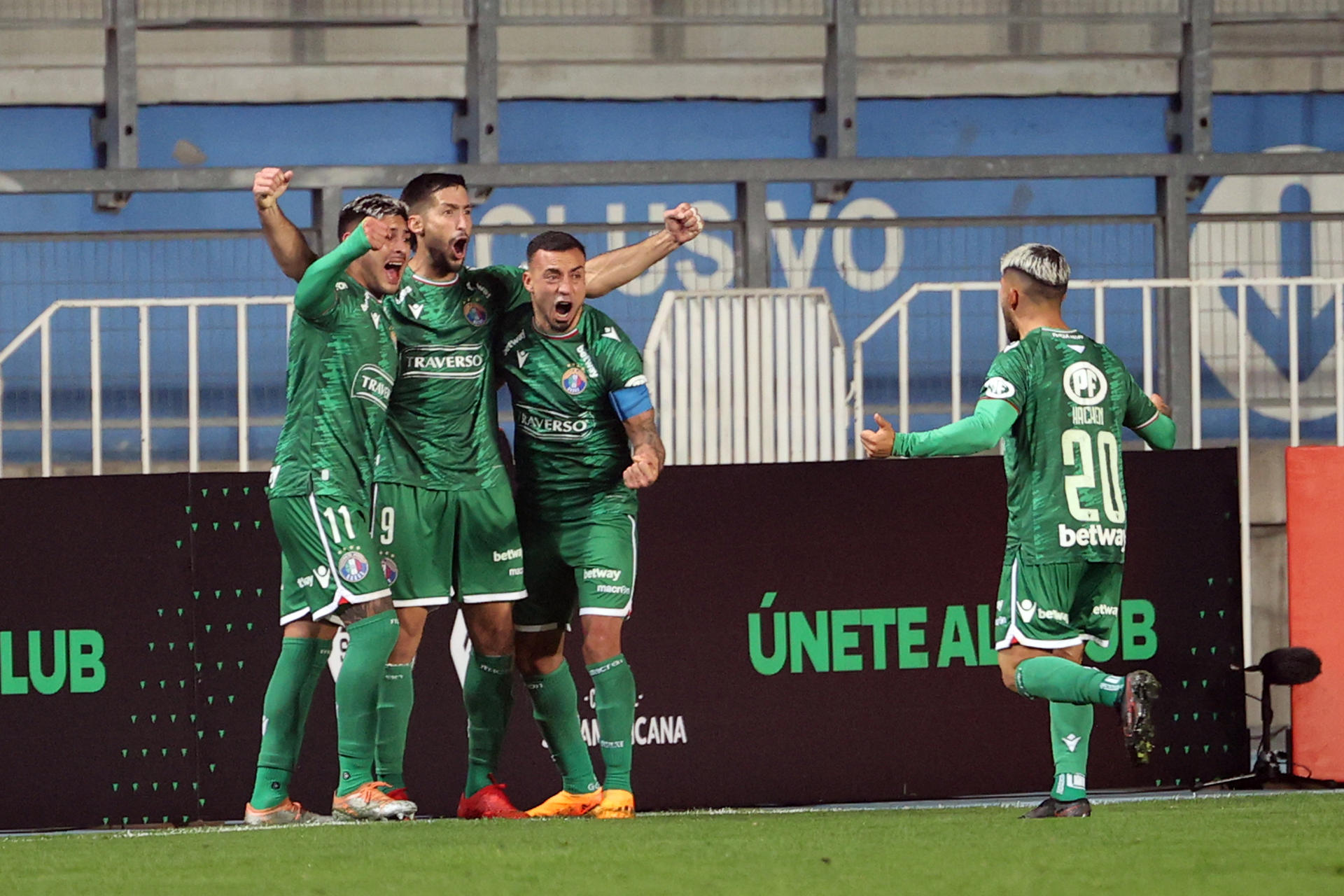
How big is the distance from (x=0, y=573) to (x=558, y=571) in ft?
7.80

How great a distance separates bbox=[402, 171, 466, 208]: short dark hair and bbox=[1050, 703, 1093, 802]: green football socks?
2.65 m

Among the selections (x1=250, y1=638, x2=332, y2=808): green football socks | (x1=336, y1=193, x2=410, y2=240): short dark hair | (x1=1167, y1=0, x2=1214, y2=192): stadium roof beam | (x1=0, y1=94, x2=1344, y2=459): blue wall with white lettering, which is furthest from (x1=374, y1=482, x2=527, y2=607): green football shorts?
(x1=1167, y1=0, x2=1214, y2=192): stadium roof beam

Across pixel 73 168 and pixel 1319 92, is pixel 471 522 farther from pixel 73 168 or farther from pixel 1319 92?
pixel 1319 92

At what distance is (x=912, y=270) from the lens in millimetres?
11898

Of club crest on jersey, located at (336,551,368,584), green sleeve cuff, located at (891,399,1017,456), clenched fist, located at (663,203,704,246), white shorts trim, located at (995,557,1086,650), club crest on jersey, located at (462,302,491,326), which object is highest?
clenched fist, located at (663,203,704,246)

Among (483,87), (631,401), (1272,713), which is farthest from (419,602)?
(483,87)

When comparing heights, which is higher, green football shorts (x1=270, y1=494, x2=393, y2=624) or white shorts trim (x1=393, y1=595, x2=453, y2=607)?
green football shorts (x1=270, y1=494, x2=393, y2=624)

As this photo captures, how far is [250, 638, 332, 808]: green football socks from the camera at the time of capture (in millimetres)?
6891

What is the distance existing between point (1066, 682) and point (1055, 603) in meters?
0.34

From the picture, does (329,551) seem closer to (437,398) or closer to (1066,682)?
(437,398)

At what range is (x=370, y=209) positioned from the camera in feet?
22.7

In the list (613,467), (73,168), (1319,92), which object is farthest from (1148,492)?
(73,168)

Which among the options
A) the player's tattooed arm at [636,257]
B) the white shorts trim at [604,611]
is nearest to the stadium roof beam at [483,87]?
the player's tattooed arm at [636,257]

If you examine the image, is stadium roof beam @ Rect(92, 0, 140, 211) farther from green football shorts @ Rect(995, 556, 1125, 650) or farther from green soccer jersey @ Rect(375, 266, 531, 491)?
green football shorts @ Rect(995, 556, 1125, 650)
